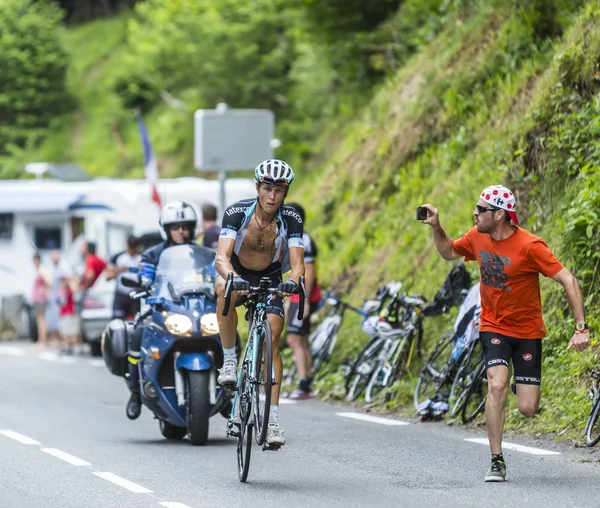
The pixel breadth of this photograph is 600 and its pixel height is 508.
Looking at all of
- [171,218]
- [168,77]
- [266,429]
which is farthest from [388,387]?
[168,77]

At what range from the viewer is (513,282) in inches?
381

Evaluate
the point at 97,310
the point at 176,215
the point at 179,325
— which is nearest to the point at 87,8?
the point at 97,310

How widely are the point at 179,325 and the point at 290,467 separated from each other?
190 cm

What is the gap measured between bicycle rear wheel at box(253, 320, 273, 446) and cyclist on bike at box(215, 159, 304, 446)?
0.12m

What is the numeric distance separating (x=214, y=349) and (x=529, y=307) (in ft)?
10.6

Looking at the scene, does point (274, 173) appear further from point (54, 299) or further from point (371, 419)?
point (54, 299)

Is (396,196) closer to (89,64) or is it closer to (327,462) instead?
(327,462)

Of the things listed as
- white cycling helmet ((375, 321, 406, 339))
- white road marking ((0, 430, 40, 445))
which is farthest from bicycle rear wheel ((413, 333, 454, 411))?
white road marking ((0, 430, 40, 445))

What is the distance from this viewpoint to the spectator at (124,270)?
60.4 ft

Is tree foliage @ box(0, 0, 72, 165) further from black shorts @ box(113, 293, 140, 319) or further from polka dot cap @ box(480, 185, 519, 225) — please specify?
polka dot cap @ box(480, 185, 519, 225)

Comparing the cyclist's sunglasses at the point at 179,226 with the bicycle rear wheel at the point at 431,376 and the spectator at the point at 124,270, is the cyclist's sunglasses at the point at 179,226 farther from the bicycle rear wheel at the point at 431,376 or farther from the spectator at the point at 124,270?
the spectator at the point at 124,270

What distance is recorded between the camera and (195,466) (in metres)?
10.6

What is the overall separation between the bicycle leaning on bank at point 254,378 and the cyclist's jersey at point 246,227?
39 centimetres

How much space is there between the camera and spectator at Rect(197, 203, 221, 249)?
15648 mm
